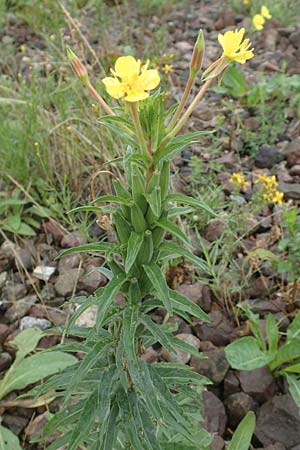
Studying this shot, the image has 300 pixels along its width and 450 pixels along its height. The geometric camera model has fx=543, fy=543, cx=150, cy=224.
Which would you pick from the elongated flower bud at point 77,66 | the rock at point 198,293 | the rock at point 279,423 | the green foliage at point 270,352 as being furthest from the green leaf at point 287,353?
the elongated flower bud at point 77,66

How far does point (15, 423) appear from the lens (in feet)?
5.93

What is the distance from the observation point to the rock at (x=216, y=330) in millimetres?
1998

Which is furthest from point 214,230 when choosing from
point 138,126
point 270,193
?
point 138,126

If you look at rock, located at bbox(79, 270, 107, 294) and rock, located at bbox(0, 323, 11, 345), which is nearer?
rock, located at bbox(0, 323, 11, 345)

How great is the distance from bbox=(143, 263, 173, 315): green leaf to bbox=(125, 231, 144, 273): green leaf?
0.23ft

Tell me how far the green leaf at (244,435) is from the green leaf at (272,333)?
320 millimetres

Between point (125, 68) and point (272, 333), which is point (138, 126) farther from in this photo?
point (272, 333)

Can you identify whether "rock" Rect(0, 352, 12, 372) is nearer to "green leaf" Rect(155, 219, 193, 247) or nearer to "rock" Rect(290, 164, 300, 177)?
"green leaf" Rect(155, 219, 193, 247)

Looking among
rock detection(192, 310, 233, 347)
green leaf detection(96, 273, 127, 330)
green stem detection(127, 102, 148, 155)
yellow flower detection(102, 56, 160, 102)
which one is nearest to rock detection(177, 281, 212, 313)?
rock detection(192, 310, 233, 347)

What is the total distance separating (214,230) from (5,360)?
101 centimetres

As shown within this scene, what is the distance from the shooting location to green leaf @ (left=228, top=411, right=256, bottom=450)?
159 cm

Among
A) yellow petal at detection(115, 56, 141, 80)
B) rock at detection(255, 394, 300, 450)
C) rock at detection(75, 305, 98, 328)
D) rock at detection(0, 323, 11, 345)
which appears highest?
yellow petal at detection(115, 56, 141, 80)

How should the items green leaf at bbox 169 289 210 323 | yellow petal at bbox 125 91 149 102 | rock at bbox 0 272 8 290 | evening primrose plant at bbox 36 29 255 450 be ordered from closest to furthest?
1. yellow petal at bbox 125 91 149 102
2. evening primrose plant at bbox 36 29 255 450
3. green leaf at bbox 169 289 210 323
4. rock at bbox 0 272 8 290

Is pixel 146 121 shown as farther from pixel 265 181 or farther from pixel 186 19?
pixel 186 19
